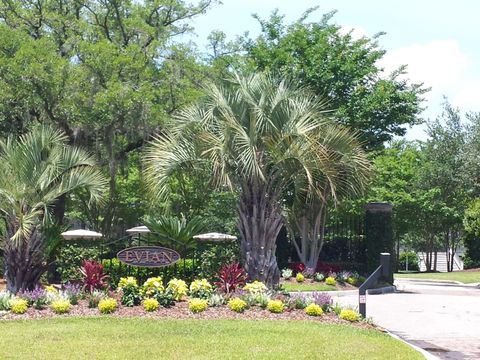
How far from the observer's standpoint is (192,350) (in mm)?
9289

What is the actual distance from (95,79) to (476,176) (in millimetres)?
22441

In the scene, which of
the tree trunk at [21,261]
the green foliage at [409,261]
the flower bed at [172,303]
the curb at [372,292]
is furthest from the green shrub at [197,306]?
the green foliage at [409,261]

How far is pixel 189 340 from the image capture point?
393 inches

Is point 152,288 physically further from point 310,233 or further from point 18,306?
point 310,233

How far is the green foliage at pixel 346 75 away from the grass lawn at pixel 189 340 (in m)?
16.9

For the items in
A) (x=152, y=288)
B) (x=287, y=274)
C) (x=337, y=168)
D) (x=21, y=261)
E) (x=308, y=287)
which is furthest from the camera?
(x=287, y=274)

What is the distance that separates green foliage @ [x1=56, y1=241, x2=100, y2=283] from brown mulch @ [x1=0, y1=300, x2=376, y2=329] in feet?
10.6

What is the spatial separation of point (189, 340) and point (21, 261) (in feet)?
21.8

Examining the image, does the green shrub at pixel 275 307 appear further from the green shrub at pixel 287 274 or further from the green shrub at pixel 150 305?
the green shrub at pixel 287 274

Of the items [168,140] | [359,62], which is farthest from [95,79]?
[359,62]

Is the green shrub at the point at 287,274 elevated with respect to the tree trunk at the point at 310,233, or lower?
lower

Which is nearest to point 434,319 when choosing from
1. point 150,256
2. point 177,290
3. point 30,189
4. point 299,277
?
point 177,290

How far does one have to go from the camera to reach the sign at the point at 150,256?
609 inches

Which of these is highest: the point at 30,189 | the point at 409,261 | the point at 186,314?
the point at 30,189
